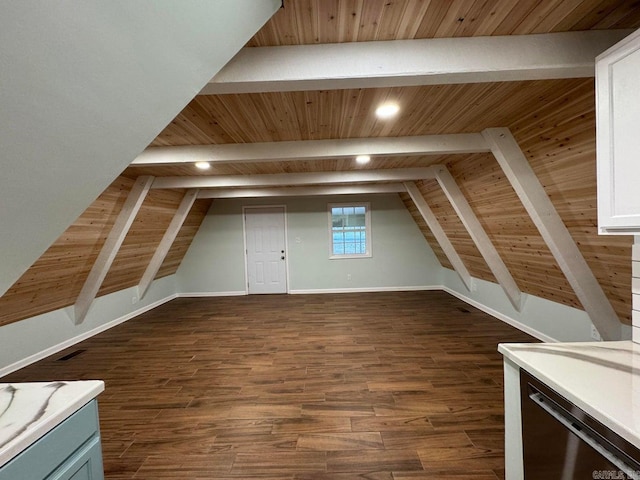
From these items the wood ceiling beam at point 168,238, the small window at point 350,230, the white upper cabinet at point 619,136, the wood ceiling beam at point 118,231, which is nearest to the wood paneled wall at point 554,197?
the white upper cabinet at point 619,136

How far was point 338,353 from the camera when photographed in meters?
3.42

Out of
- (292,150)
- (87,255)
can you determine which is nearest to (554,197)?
(292,150)

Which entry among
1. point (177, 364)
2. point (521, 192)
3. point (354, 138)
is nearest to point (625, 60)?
point (521, 192)

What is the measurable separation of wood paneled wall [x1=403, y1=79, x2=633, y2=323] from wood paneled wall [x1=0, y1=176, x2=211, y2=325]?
3975 millimetres

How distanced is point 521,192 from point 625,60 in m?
1.30

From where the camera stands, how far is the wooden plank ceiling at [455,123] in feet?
4.16

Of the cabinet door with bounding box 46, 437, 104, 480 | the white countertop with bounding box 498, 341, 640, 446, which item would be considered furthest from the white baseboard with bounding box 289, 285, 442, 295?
the cabinet door with bounding box 46, 437, 104, 480

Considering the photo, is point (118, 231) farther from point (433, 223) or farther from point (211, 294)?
point (433, 223)

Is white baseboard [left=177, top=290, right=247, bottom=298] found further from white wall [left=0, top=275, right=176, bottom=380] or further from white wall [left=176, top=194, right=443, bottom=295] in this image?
white wall [left=0, top=275, right=176, bottom=380]

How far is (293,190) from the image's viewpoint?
5.18 meters

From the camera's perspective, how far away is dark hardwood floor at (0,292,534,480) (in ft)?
6.08

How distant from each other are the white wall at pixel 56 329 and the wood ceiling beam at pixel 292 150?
2489 mm

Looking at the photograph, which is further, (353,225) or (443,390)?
(353,225)

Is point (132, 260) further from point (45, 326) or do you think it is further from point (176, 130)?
point (176, 130)
